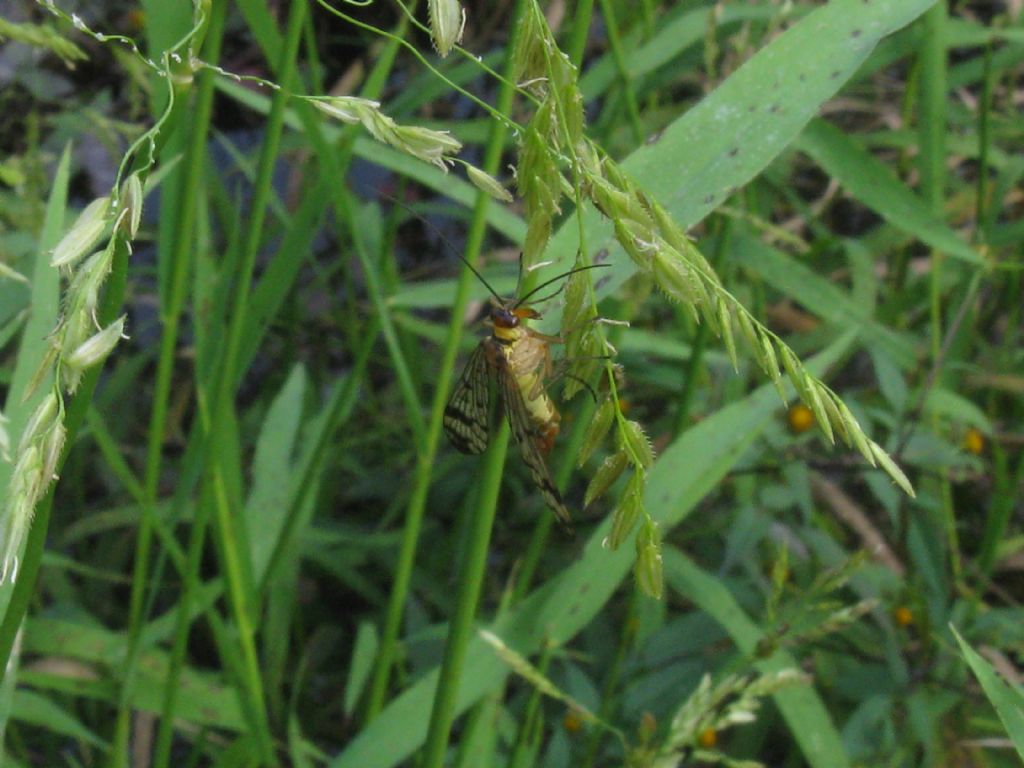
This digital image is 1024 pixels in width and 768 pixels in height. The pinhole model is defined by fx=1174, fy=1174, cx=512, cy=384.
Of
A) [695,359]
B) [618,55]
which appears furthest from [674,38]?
[695,359]

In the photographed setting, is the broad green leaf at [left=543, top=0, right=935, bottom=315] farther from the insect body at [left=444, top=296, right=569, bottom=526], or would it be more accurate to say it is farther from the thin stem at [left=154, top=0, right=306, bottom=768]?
the thin stem at [left=154, top=0, right=306, bottom=768]

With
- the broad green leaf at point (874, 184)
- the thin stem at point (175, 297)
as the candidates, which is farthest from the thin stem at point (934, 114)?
the thin stem at point (175, 297)

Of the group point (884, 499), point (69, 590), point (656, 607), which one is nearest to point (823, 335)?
point (884, 499)

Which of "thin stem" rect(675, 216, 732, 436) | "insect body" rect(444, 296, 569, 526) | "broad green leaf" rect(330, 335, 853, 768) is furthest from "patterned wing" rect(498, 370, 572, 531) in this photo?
"thin stem" rect(675, 216, 732, 436)

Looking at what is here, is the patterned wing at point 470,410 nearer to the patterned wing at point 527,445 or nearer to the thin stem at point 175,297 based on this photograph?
the patterned wing at point 527,445

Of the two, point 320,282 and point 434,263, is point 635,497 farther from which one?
point 434,263
